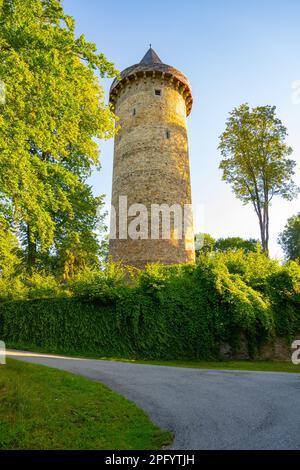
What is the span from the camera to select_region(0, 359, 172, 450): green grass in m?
4.18

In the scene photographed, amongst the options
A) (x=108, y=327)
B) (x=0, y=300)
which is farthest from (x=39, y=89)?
(x=0, y=300)

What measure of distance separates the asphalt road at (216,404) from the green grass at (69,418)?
1.25 ft

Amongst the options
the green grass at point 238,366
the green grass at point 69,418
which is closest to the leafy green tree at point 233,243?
the green grass at point 238,366

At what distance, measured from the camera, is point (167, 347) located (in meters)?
13.6

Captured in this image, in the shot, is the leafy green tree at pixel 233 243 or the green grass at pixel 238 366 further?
the leafy green tree at pixel 233 243

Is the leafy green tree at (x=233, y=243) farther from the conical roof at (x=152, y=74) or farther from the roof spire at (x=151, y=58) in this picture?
the roof spire at (x=151, y=58)

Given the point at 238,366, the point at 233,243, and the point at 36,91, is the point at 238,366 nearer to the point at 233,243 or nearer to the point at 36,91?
the point at 36,91

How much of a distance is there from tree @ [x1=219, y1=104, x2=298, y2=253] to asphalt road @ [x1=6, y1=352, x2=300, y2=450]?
17.6 metres

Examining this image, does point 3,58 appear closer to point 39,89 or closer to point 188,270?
point 39,89

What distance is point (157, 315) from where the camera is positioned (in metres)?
14.0

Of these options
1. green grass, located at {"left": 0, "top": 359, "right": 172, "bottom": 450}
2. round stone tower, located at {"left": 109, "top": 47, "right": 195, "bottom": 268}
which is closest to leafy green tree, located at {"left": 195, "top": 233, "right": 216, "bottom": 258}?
round stone tower, located at {"left": 109, "top": 47, "right": 195, "bottom": 268}

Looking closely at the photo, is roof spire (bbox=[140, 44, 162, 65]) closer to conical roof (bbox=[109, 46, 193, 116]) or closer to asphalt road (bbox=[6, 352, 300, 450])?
conical roof (bbox=[109, 46, 193, 116])

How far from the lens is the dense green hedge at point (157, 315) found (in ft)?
44.8

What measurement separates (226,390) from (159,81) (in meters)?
24.9
